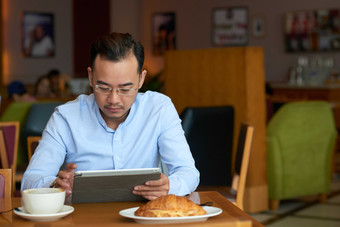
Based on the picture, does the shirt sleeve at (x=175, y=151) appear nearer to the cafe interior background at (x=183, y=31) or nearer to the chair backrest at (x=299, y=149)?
the chair backrest at (x=299, y=149)

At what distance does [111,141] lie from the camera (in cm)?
218

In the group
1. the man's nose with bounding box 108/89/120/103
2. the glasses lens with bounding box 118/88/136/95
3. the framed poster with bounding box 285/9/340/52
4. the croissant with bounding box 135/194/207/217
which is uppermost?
the framed poster with bounding box 285/9/340/52

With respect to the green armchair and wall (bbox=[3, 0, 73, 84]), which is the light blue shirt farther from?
wall (bbox=[3, 0, 73, 84])

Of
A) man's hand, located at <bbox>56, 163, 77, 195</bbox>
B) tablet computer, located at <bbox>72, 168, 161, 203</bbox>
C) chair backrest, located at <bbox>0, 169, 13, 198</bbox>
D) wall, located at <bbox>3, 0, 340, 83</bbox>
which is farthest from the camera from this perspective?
wall, located at <bbox>3, 0, 340, 83</bbox>

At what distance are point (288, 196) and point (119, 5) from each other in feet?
29.6

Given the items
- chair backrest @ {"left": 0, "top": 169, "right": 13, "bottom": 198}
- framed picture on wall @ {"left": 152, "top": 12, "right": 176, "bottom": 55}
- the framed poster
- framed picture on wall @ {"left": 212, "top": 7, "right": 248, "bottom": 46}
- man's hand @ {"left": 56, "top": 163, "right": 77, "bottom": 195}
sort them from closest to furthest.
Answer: man's hand @ {"left": 56, "top": 163, "right": 77, "bottom": 195} < chair backrest @ {"left": 0, "top": 169, "right": 13, "bottom": 198} < the framed poster < framed picture on wall @ {"left": 212, "top": 7, "right": 248, "bottom": 46} < framed picture on wall @ {"left": 152, "top": 12, "right": 176, "bottom": 55}

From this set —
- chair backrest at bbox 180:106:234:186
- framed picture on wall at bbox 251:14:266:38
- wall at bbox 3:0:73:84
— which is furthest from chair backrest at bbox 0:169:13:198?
framed picture on wall at bbox 251:14:266:38

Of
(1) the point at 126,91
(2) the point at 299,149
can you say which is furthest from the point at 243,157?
(2) the point at 299,149

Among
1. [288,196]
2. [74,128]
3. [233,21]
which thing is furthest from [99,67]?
[233,21]

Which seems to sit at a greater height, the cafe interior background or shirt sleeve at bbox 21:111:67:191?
the cafe interior background

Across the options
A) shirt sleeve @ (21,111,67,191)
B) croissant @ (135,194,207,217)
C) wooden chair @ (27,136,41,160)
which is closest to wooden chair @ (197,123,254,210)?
wooden chair @ (27,136,41,160)

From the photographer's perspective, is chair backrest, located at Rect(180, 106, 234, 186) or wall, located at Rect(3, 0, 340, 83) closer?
chair backrest, located at Rect(180, 106, 234, 186)

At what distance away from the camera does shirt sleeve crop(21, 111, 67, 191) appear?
2.02 metres

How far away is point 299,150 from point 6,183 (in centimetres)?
385
